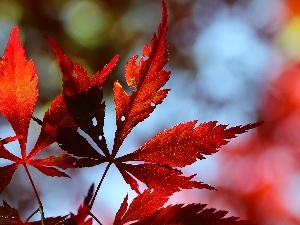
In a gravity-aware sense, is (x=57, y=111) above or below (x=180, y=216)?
above

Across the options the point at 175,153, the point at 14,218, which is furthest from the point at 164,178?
the point at 14,218

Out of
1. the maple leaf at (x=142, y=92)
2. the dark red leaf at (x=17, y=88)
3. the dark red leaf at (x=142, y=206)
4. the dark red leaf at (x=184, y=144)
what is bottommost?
the dark red leaf at (x=142, y=206)

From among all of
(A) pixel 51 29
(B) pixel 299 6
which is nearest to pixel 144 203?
(A) pixel 51 29

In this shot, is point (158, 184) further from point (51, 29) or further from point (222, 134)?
point (51, 29)

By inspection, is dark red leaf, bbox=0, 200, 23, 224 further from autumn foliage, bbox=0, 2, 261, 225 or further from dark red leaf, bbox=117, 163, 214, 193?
dark red leaf, bbox=117, 163, 214, 193

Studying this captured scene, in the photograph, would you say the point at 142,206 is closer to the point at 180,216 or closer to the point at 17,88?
the point at 180,216

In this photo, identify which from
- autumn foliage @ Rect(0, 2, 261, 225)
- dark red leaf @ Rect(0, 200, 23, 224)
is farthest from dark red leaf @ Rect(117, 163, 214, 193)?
dark red leaf @ Rect(0, 200, 23, 224)

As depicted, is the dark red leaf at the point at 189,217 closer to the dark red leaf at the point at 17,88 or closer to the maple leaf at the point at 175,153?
the maple leaf at the point at 175,153

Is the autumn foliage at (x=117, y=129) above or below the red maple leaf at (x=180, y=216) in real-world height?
above

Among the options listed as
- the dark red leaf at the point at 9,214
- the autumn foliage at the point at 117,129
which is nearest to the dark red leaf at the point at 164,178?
the autumn foliage at the point at 117,129
